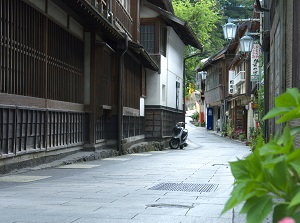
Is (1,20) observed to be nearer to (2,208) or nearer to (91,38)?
(2,208)

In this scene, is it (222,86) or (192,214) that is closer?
(192,214)

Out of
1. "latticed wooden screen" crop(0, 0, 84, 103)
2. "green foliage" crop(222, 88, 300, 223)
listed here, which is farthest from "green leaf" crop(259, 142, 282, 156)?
"latticed wooden screen" crop(0, 0, 84, 103)

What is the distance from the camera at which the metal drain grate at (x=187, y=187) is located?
881 centimetres

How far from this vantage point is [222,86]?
55.1m

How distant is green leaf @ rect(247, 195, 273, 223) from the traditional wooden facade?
836cm

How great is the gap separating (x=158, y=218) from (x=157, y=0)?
77.2 ft

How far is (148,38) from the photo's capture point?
2770 cm

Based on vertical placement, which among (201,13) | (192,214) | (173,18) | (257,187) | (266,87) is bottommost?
(192,214)

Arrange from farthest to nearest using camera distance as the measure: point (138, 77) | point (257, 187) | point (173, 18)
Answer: point (173, 18) → point (138, 77) → point (257, 187)

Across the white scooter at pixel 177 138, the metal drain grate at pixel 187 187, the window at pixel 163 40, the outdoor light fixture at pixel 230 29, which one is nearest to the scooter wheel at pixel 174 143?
the white scooter at pixel 177 138

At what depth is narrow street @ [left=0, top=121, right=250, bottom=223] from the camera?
6.03m

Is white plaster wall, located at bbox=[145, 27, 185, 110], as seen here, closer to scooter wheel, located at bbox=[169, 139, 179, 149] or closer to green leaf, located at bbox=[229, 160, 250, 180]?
scooter wheel, located at bbox=[169, 139, 179, 149]

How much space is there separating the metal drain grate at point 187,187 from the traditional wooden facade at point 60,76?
3.10 metres

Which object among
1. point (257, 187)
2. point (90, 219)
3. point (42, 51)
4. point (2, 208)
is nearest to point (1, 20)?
point (42, 51)
